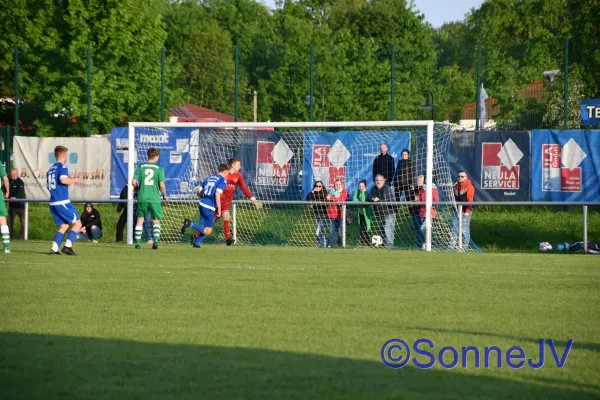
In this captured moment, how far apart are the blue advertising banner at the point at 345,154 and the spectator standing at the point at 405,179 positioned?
777mm

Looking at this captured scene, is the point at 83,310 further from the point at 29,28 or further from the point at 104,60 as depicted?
the point at 29,28

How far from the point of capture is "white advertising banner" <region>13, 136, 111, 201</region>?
2786cm

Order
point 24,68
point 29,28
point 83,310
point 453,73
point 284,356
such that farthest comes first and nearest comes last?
point 29,28, point 24,68, point 453,73, point 83,310, point 284,356

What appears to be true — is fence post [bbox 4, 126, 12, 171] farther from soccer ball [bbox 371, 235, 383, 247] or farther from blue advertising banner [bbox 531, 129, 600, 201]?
blue advertising banner [bbox 531, 129, 600, 201]

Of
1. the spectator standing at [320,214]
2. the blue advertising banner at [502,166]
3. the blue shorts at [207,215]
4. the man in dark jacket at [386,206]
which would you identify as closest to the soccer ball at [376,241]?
the man in dark jacket at [386,206]

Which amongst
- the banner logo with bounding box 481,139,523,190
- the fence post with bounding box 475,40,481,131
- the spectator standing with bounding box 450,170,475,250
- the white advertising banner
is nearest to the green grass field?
the spectator standing with bounding box 450,170,475,250

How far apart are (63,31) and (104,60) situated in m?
5.75

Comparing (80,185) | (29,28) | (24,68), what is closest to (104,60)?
(24,68)

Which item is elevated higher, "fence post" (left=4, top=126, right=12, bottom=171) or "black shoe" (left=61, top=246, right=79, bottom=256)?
"fence post" (left=4, top=126, right=12, bottom=171)

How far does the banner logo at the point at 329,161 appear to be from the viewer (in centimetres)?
2466

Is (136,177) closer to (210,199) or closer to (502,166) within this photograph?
(210,199)

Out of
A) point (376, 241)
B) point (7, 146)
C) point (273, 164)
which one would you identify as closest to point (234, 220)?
point (273, 164)

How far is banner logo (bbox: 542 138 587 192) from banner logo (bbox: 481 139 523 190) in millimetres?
641

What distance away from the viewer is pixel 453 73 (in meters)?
31.8
